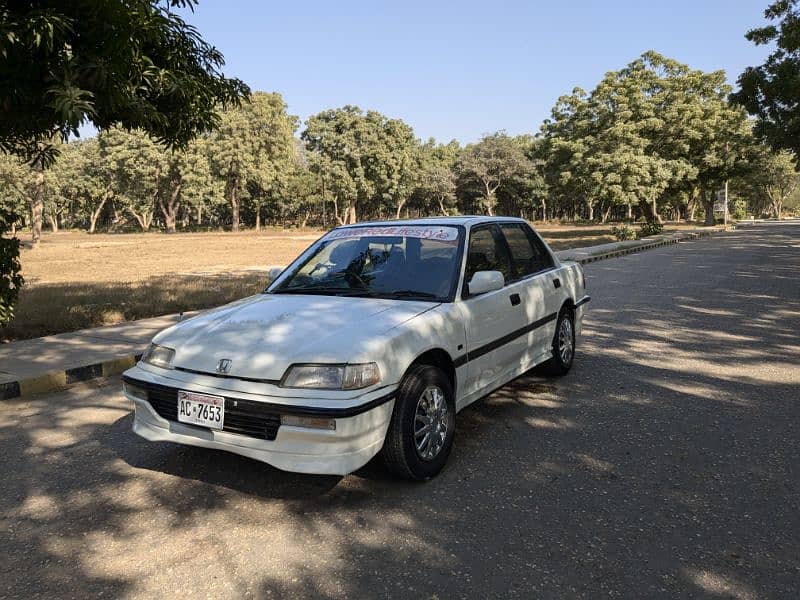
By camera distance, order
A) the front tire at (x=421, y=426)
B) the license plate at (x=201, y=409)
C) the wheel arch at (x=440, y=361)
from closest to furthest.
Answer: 1. the license plate at (x=201, y=409)
2. the front tire at (x=421, y=426)
3. the wheel arch at (x=440, y=361)

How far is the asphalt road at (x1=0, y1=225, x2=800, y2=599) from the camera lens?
278cm

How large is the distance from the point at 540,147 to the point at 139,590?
4284 centimetres

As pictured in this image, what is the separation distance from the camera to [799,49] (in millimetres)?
20031

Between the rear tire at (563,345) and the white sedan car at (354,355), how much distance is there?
80cm

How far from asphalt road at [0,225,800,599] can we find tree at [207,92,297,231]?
55351 millimetres

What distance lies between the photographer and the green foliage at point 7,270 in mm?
7070

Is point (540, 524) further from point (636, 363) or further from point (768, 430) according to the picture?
point (636, 363)

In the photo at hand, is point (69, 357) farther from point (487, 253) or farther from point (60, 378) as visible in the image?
point (487, 253)

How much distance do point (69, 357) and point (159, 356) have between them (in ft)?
13.0

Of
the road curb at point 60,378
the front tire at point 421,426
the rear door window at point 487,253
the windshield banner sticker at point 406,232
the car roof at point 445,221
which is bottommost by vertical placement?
the road curb at point 60,378

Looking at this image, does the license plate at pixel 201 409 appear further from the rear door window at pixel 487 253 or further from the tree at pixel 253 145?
the tree at pixel 253 145

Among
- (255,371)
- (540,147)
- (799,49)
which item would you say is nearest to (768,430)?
(255,371)

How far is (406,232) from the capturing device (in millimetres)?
4777

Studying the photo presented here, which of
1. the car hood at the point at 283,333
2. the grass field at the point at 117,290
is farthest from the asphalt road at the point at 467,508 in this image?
the grass field at the point at 117,290
